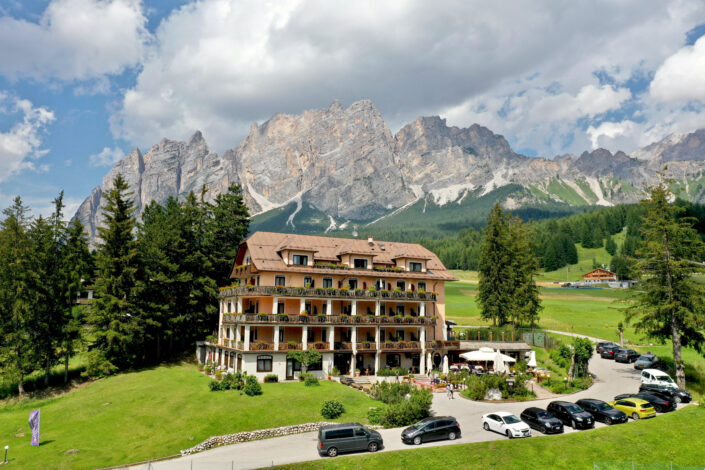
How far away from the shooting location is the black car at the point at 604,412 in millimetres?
34625

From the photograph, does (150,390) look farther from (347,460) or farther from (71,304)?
(347,460)

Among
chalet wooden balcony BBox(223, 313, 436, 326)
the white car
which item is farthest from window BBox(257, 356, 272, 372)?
the white car

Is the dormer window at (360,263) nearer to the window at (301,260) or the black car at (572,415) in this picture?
the window at (301,260)

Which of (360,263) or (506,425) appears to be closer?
(506,425)

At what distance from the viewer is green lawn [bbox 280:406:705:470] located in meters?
28.7

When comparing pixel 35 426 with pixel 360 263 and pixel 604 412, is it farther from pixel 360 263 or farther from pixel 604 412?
pixel 604 412

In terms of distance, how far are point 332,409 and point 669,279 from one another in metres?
37.5

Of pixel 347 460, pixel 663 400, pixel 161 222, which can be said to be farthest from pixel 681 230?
pixel 161 222

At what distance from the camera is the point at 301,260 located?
195 feet

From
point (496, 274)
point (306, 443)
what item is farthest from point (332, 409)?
point (496, 274)

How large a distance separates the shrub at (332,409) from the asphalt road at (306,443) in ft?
8.55

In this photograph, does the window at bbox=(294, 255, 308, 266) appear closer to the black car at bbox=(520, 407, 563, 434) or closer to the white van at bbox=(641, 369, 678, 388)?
the black car at bbox=(520, 407, 563, 434)

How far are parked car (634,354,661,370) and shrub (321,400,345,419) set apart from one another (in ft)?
123

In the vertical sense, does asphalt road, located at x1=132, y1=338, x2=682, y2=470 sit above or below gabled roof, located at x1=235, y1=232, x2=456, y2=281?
below
